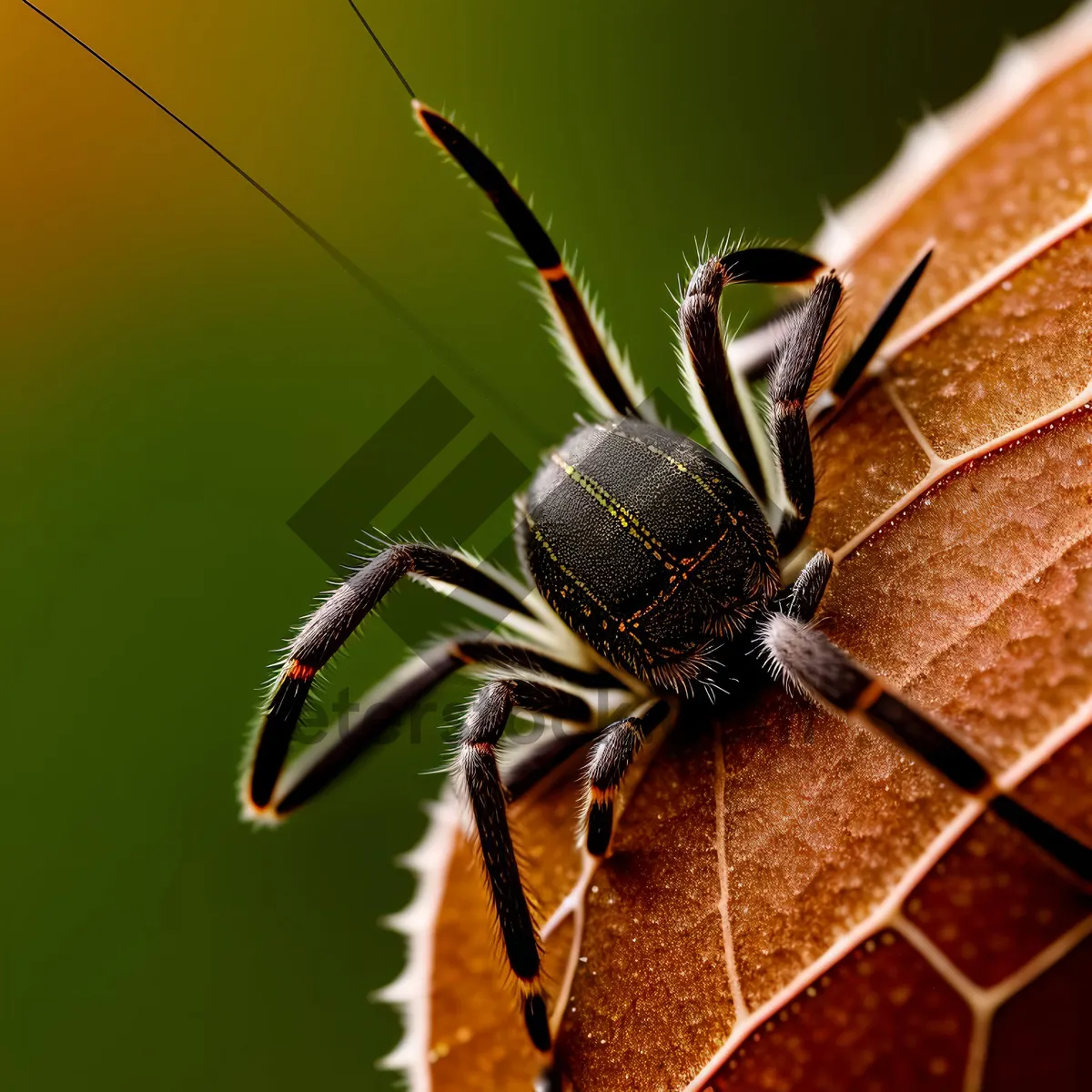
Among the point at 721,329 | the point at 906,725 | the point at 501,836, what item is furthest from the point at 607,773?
the point at 721,329

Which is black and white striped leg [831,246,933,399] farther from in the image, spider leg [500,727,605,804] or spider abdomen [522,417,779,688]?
spider leg [500,727,605,804]

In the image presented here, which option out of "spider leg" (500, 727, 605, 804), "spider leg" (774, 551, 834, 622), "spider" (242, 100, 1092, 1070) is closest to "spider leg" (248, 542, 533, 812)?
"spider" (242, 100, 1092, 1070)

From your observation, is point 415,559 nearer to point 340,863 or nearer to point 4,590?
point 340,863

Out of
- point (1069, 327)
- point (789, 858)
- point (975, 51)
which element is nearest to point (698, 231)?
point (975, 51)

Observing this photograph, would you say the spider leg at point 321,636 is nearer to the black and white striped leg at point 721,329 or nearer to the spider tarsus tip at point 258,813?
the spider tarsus tip at point 258,813

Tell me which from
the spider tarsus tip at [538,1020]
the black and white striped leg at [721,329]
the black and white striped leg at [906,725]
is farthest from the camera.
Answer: the black and white striped leg at [721,329]

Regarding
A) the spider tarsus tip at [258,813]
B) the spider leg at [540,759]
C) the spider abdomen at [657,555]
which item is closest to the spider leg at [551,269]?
the spider abdomen at [657,555]
